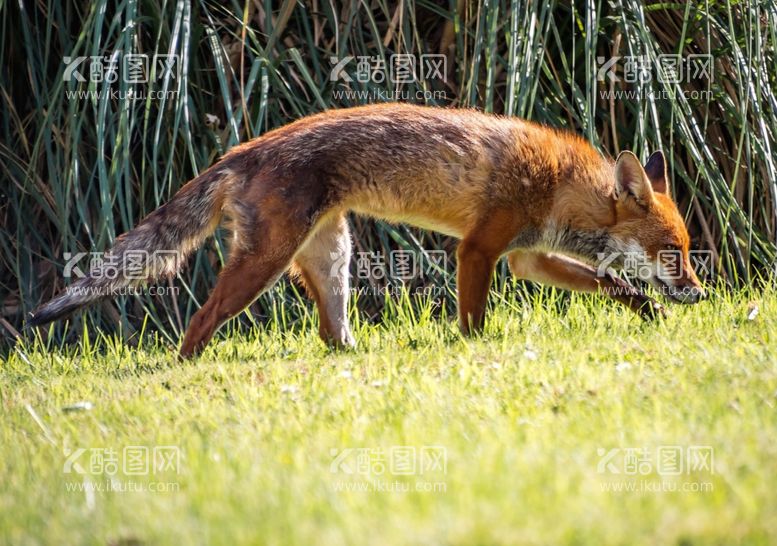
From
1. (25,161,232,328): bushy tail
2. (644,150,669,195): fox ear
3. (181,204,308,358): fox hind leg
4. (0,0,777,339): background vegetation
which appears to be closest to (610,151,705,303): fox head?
(644,150,669,195): fox ear

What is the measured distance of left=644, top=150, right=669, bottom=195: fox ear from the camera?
6379mm

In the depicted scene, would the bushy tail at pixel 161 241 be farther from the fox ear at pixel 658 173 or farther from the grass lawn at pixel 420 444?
the fox ear at pixel 658 173

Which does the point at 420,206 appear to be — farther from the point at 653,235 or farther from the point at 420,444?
the point at 420,444

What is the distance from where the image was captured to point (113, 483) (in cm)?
336

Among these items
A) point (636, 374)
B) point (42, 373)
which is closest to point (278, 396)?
point (636, 374)

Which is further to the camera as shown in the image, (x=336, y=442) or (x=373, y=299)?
(x=373, y=299)

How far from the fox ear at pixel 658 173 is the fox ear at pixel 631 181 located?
0.87ft

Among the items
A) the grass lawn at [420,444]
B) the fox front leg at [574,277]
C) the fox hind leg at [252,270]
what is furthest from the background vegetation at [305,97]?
the grass lawn at [420,444]

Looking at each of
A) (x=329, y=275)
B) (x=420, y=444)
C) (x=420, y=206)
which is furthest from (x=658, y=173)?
(x=420, y=444)

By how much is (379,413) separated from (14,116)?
16.6ft

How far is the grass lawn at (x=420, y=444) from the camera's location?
108 inches

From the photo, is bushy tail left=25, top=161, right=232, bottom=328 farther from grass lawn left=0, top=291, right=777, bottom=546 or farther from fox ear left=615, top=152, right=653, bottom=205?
fox ear left=615, top=152, right=653, bottom=205

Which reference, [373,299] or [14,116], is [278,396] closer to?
[373,299]

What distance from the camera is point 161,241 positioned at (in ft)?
18.6
